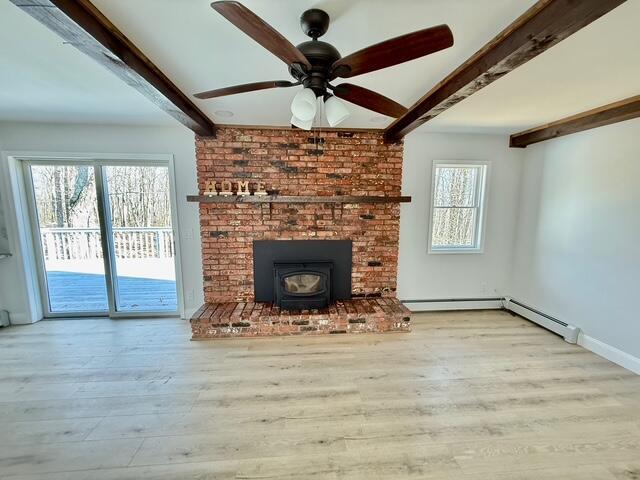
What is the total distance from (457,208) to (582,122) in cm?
152

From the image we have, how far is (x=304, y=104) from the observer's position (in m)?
1.35

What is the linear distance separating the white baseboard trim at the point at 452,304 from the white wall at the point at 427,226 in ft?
0.21

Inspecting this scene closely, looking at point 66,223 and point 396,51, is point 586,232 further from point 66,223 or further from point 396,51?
point 66,223

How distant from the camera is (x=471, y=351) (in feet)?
9.14

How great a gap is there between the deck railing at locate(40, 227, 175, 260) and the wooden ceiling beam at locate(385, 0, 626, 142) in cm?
353

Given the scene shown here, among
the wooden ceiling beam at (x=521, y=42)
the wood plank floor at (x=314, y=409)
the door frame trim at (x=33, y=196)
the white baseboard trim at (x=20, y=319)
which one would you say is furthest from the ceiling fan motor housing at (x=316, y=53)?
the white baseboard trim at (x=20, y=319)

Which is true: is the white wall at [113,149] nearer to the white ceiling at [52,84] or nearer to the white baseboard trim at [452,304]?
the white ceiling at [52,84]

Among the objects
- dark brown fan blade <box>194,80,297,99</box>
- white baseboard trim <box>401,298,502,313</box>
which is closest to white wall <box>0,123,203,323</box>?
dark brown fan blade <box>194,80,297,99</box>

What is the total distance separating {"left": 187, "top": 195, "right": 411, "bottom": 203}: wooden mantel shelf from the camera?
10.3 feet

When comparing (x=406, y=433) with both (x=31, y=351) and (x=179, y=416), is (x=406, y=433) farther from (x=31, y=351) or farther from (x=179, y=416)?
(x=31, y=351)

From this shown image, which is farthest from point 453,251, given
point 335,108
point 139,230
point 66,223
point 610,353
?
point 66,223

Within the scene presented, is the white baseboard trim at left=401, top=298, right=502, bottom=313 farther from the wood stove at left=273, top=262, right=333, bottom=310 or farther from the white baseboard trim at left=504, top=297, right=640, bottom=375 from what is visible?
the wood stove at left=273, top=262, right=333, bottom=310

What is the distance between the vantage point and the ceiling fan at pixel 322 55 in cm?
100

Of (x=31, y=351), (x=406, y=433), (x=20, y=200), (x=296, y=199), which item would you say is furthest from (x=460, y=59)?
(x=20, y=200)
